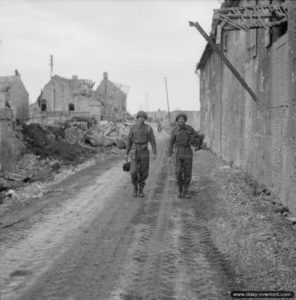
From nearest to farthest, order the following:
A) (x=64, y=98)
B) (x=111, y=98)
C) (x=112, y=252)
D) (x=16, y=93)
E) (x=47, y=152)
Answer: (x=112, y=252) < (x=47, y=152) < (x=16, y=93) < (x=64, y=98) < (x=111, y=98)

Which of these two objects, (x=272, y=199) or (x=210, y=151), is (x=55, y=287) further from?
(x=210, y=151)

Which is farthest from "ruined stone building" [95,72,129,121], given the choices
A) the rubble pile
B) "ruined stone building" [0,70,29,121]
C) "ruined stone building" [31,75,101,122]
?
the rubble pile

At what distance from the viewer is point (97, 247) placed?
225 inches

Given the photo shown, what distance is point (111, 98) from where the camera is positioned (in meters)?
61.8

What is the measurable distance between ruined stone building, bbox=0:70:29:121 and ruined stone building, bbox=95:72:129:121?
16.3 m

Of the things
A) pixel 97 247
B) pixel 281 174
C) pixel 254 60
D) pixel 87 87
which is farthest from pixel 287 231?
pixel 87 87

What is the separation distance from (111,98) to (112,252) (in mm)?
57070

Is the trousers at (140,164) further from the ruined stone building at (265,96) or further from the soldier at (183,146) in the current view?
the ruined stone building at (265,96)

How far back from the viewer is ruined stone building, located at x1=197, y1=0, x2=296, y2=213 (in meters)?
7.71

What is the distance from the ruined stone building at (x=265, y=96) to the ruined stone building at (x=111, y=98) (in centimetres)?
4350

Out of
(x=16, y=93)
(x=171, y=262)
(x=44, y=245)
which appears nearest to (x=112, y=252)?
(x=171, y=262)

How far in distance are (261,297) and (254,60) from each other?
820 centimetres

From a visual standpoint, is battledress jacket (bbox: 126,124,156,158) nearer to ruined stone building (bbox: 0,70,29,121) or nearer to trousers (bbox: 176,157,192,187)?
trousers (bbox: 176,157,192,187)

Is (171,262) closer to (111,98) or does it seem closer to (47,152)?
(47,152)
